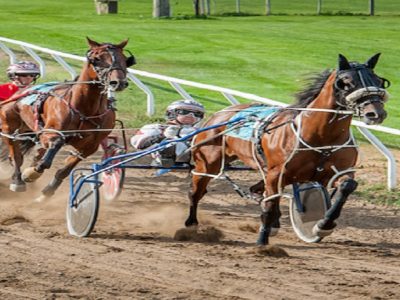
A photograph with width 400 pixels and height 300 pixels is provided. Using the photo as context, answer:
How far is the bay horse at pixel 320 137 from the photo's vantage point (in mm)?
8570

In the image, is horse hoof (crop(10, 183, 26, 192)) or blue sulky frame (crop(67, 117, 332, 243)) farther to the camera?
horse hoof (crop(10, 183, 26, 192))

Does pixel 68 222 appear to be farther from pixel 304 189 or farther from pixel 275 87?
pixel 275 87

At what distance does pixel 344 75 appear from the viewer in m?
8.66

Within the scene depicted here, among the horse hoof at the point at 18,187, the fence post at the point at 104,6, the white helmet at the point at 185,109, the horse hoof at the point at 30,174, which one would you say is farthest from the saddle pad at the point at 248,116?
the fence post at the point at 104,6

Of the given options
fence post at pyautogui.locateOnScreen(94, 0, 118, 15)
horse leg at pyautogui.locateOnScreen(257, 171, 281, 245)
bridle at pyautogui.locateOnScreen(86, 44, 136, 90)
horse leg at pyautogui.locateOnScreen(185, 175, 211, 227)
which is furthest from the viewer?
fence post at pyautogui.locateOnScreen(94, 0, 118, 15)

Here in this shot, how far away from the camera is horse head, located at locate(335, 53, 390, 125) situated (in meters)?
8.40

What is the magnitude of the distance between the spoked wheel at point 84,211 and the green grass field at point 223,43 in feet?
19.6

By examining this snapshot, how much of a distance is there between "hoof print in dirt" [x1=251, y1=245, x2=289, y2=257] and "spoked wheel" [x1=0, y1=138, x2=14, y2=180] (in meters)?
4.89

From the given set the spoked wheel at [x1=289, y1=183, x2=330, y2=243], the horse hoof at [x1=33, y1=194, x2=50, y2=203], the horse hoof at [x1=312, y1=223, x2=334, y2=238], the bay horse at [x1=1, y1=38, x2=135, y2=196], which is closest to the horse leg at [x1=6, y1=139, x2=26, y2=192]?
the bay horse at [x1=1, y1=38, x2=135, y2=196]

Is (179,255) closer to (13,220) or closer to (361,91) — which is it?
(361,91)

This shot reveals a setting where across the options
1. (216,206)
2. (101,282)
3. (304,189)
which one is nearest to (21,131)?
(216,206)

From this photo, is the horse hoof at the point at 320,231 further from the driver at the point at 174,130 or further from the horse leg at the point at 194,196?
the driver at the point at 174,130

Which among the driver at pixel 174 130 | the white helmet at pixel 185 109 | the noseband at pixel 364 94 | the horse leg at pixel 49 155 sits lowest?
the horse leg at pixel 49 155

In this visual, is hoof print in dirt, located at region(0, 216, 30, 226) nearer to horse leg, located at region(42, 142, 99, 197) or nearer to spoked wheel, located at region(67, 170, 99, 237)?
horse leg, located at region(42, 142, 99, 197)
